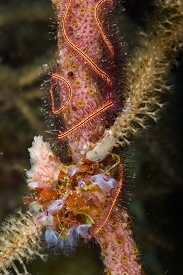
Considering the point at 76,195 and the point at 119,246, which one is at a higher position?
the point at 76,195

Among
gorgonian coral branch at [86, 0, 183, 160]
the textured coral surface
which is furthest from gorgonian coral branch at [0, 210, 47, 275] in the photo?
the textured coral surface

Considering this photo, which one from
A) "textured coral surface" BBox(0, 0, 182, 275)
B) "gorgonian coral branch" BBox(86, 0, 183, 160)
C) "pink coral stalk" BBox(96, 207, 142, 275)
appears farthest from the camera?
"textured coral surface" BBox(0, 0, 182, 275)

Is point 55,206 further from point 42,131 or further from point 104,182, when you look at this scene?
point 42,131

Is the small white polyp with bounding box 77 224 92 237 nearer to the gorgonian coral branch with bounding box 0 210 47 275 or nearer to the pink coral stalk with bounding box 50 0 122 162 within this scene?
the gorgonian coral branch with bounding box 0 210 47 275

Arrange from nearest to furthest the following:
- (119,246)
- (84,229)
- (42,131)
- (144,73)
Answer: (144,73)
(84,229)
(119,246)
(42,131)

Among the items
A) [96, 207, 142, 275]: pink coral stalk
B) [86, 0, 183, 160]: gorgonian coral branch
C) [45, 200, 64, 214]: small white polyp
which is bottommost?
[96, 207, 142, 275]: pink coral stalk

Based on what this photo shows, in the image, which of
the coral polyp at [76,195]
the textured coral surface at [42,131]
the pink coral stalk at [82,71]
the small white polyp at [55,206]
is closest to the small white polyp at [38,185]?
the coral polyp at [76,195]

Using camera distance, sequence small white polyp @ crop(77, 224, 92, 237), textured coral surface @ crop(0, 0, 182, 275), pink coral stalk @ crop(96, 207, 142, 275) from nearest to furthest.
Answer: small white polyp @ crop(77, 224, 92, 237), pink coral stalk @ crop(96, 207, 142, 275), textured coral surface @ crop(0, 0, 182, 275)

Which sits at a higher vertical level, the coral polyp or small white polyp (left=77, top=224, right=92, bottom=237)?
the coral polyp

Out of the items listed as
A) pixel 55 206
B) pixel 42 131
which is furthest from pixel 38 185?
pixel 42 131

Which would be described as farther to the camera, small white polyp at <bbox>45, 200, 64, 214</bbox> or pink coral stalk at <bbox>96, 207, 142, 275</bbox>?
pink coral stalk at <bbox>96, 207, 142, 275</bbox>

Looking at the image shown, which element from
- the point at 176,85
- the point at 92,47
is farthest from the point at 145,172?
the point at 92,47

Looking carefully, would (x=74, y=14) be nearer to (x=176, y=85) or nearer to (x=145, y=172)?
(x=176, y=85)
